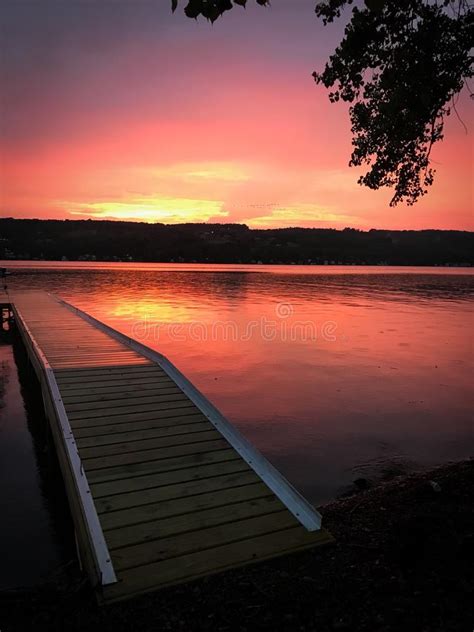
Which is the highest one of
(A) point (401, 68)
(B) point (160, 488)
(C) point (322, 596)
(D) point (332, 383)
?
(A) point (401, 68)

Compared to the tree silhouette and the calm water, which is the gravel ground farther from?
the tree silhouette

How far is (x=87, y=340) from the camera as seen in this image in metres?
13.6

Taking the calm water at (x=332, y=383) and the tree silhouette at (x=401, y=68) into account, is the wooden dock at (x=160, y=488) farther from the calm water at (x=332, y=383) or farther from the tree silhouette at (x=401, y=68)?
the tree silhouette at (x=401, y=68)

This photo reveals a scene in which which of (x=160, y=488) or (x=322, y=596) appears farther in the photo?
(x=160, y=488)

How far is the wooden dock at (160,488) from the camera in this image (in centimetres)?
462

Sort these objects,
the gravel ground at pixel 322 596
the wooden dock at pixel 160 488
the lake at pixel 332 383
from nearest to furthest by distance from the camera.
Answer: the gravel ground at pixel 322 596 < the wooden dock at pixel 160 488 < the lake at pixel 332 383

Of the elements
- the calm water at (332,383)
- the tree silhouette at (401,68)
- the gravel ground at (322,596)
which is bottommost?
the calm water at (332,383)

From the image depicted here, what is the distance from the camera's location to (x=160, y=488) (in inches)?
226

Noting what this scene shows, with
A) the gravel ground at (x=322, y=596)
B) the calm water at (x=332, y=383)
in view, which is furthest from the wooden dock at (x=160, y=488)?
the calm water at (x=332, y=383)

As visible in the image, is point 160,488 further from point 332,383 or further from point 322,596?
point 332,383

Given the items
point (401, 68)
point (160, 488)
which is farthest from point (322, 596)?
point (401, 68)

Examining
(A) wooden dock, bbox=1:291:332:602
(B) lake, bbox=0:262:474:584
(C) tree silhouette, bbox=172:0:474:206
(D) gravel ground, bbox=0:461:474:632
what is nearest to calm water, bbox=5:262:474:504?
(B) lake, bbox=0:262:474:584

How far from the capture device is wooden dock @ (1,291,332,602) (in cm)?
462

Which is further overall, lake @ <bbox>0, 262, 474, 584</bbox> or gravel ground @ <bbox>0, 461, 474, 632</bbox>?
lake @ <bbox>0, 262, 474, 584</bbox>
